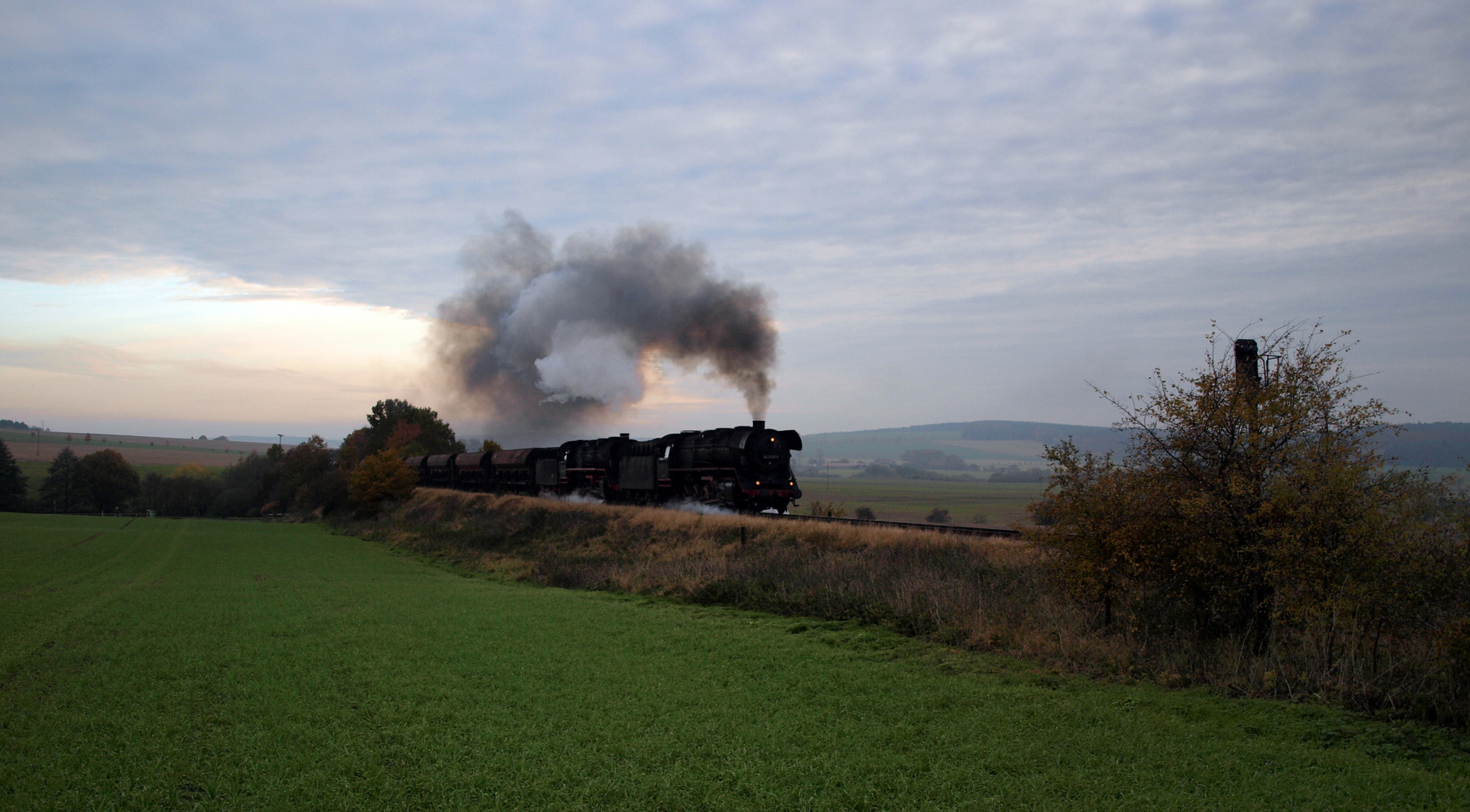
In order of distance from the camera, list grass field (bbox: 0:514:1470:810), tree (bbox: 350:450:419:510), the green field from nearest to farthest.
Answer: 1. grass field (bbox: 0:514:1470:810)
2. tree (bbox: 350:450:419:510)
3. the green field

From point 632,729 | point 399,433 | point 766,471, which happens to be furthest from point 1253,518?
point 399,433

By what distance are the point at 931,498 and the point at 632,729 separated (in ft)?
270

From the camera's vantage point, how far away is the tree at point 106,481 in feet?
312

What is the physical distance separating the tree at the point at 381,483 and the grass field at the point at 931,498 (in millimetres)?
29599

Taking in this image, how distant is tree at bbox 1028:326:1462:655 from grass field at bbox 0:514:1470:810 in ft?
5.81

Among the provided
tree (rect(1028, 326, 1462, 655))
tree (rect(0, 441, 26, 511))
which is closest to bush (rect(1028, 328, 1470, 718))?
tree (rect(1028, 326, 1462, 655))

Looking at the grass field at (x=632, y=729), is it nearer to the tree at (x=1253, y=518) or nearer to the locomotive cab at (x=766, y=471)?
the tree at (x=1253, y=518)

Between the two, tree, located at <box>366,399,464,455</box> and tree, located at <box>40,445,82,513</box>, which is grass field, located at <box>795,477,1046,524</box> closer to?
tree, located at <box>366,399,464,455</box>

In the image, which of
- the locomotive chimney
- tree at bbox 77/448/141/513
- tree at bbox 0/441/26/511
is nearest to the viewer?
the locomotive chimney

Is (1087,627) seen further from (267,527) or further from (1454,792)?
(267,527)

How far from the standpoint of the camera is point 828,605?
14930 mm

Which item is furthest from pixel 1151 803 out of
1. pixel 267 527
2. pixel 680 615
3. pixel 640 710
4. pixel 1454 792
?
pixel 267 527

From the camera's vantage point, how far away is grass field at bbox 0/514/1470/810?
262 inches

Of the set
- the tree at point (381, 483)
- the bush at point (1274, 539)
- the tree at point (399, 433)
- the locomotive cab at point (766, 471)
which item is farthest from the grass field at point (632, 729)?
the tree at point (399, 433)
